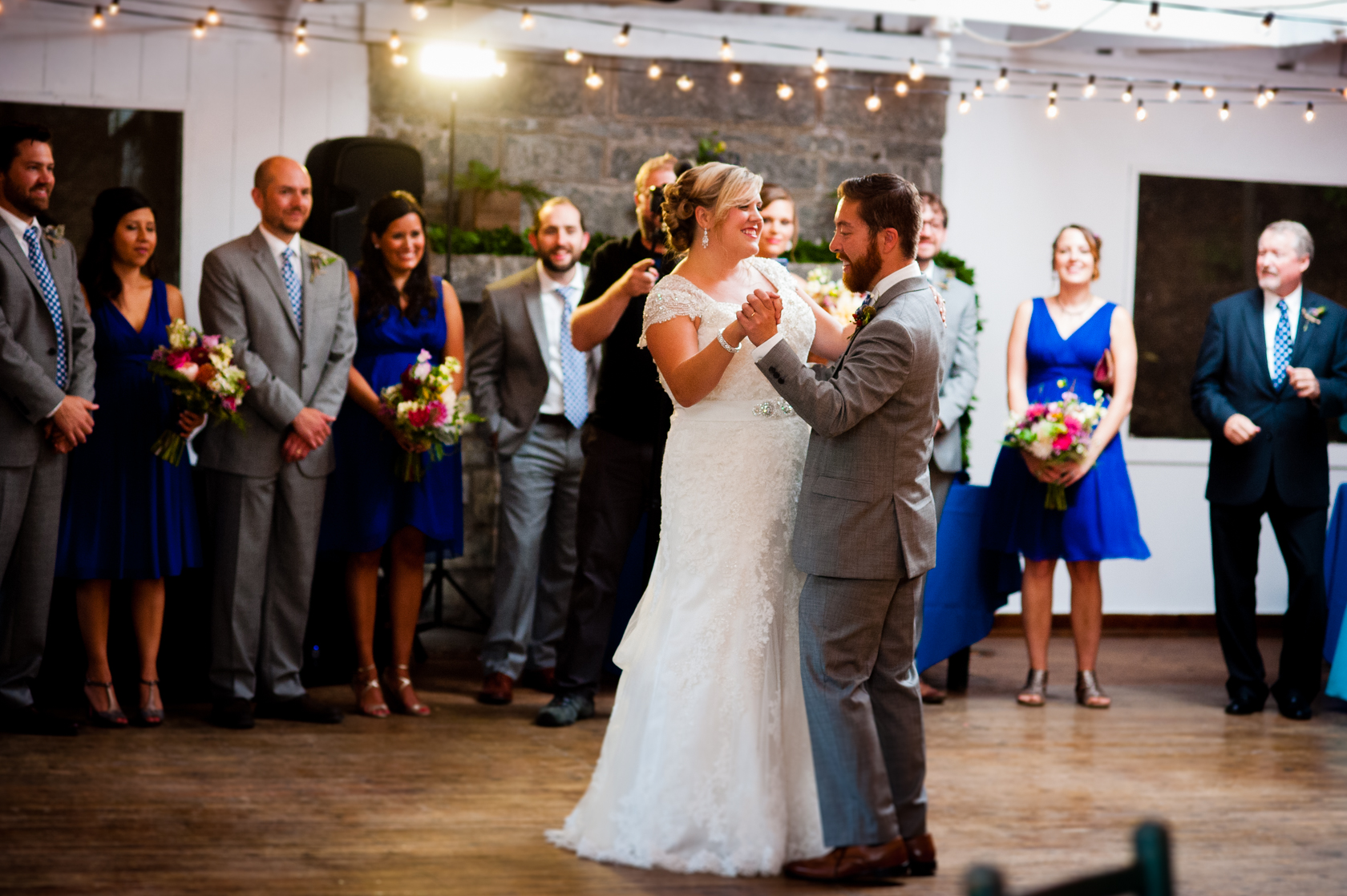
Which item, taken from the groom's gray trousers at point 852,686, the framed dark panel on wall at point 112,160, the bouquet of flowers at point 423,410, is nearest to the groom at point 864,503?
the groom's gray trousers at point 852,686

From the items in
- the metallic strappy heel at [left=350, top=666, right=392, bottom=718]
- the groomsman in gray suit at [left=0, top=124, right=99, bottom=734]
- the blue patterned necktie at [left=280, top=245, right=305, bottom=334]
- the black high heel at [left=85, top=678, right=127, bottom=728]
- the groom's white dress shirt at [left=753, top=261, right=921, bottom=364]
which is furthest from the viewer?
the metallic strappy heel at [left=350, top=666, right=392, bottom=718]

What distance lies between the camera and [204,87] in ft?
20.1

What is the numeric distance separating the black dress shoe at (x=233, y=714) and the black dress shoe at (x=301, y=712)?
0.36 ft

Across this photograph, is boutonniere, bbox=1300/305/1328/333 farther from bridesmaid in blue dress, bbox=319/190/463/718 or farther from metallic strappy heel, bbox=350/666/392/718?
metallic strappy heel, bbox=350/666/392/718

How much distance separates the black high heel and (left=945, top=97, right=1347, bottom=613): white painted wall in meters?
4.40

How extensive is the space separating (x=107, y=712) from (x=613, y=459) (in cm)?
192

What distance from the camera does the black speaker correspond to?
18.3 ft

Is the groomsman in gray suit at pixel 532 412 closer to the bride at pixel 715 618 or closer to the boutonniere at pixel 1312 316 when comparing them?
the bride at pixel 715 618

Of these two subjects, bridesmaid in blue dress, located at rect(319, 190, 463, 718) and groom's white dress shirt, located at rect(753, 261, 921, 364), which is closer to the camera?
groom's white dress shirt, located at rect(753, 261, 921, 364)

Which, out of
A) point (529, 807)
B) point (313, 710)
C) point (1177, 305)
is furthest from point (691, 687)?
point (1177, 305)

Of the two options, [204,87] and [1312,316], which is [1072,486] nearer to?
[1312,316]

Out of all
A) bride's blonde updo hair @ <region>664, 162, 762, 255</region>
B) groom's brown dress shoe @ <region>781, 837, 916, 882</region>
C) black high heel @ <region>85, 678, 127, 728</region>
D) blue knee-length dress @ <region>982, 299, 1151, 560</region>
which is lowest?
black high heel @ <region>85, 678, 127, 728</region>

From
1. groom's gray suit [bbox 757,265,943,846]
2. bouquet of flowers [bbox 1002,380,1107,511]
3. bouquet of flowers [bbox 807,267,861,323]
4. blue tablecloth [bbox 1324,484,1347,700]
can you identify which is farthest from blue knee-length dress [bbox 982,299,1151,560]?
groom's gray suit [bbox 757,265,943,846]

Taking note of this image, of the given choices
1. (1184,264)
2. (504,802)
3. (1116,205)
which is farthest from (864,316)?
(1184,264)
